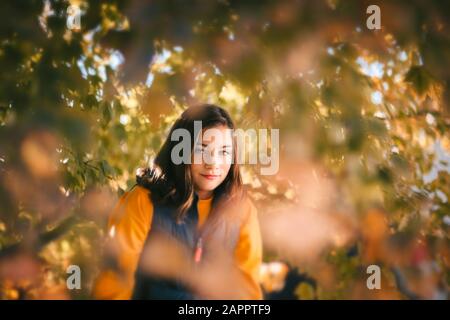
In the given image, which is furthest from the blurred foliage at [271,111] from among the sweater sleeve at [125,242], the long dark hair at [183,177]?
the sweater sleeve at [125,242]

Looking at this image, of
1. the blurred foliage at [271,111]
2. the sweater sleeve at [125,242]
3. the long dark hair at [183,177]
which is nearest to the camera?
the blurred foliage at [271,111]

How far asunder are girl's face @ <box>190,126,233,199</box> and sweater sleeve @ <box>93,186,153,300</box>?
163mm

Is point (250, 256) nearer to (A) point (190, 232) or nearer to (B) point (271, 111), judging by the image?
(A) point (190, 232)

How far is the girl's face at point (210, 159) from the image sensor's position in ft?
4.32

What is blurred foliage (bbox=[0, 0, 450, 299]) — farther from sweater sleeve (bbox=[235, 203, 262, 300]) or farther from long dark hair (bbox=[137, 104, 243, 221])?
sweater sleeve (bbox=[235, 203, 262, 300])

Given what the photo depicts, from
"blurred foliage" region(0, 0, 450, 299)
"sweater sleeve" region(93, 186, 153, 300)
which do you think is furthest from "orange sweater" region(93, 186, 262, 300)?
"blurred foliage" region(0, 0, 450, 299)

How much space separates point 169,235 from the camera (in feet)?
4.08

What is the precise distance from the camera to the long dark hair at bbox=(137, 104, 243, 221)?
4.25 ft

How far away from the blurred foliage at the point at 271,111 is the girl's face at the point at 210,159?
125 millimetres

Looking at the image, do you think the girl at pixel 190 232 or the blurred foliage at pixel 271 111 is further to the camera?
the girl at pixel 190 232

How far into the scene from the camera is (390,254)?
1.28 m

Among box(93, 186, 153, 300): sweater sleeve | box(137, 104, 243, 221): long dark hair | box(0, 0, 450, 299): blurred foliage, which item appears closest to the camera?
box(0, 0, 450, 299): blurred foliage

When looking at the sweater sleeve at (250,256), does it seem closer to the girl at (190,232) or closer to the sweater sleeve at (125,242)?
the girl at (190,232)

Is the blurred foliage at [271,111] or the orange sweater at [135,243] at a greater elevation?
the blurred foliage at [271,111]
